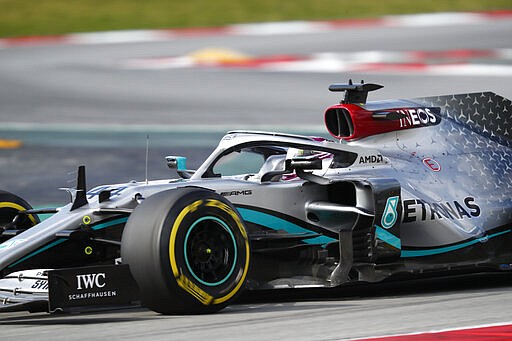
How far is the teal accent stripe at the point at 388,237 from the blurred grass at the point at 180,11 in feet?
→ 77.7

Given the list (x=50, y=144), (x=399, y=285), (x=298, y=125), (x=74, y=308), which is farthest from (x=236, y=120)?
(x=74, y=308)

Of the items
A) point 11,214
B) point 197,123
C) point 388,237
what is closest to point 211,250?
point 388,237

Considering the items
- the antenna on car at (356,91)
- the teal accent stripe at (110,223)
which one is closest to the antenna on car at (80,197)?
the teal accent stripe at (110,223)

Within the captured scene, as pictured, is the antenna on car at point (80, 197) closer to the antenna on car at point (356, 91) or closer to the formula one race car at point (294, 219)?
the formula one race car at point (294, 219)

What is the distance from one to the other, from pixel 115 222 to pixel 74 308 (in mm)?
870

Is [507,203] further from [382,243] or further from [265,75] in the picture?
[265,75]

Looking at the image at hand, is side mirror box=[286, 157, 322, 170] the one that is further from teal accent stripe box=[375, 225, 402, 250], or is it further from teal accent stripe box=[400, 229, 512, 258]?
teal accent stripe box=[400, 229, 512, 258]

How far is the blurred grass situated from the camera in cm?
3234

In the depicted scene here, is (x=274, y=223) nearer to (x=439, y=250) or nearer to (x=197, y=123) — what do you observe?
(x=439, y=250)

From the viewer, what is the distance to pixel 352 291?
9.05 meters

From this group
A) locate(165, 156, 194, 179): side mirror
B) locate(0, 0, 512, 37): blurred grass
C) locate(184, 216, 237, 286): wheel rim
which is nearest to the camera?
locate(184, 216, 237, 286): wheel rim

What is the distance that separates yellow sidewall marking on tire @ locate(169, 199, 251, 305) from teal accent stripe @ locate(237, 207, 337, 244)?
50cm

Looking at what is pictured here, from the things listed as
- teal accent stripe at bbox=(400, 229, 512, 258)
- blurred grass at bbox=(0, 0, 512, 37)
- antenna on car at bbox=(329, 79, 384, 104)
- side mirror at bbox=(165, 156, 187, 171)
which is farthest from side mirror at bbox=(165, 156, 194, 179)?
blurred grass at bbox=(0, 0, 512, 37)

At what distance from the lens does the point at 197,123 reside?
770 inches
